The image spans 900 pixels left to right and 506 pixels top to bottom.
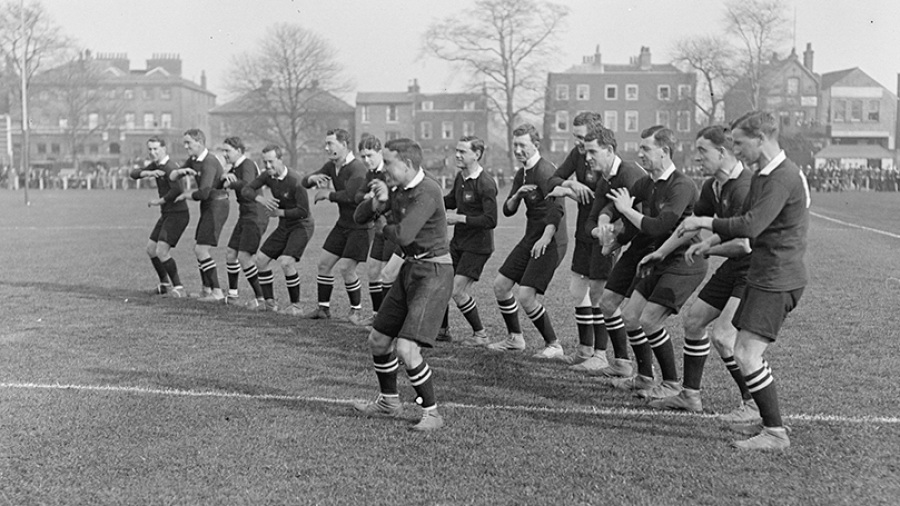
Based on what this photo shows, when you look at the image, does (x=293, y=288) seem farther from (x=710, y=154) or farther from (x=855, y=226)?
(x=855, y=226)

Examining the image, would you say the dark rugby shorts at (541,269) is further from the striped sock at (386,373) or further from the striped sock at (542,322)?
the striped sock at (386,373)

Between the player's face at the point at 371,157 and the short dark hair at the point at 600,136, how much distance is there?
10.4 feet

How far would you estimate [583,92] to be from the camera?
282 ft

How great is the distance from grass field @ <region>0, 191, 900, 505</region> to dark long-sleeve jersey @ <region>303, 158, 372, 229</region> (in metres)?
1.45

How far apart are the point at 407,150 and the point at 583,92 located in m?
82.1

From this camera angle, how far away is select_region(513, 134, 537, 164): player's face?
8.53m

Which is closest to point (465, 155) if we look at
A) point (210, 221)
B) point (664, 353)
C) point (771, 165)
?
point (664, 353)

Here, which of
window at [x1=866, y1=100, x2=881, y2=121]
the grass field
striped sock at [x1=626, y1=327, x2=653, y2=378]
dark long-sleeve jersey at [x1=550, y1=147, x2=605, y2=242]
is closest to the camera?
the grass field

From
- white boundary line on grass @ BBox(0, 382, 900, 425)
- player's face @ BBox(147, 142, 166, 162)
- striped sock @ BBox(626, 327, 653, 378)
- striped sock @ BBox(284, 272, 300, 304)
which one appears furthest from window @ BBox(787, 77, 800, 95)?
white boundary line on grass @ BBox(0, 382, 900, 425)

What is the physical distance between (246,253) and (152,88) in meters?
91.6

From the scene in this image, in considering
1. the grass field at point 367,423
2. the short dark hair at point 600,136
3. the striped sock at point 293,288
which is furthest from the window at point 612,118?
the short dark hair at point 600,136

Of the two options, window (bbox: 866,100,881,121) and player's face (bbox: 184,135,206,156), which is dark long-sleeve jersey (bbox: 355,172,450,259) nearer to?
player's face (bbox: 184,135,206,156)

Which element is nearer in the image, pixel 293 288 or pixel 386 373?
pixel 386 373

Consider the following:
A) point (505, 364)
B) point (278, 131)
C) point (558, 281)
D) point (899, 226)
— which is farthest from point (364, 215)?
point (278, 131)
